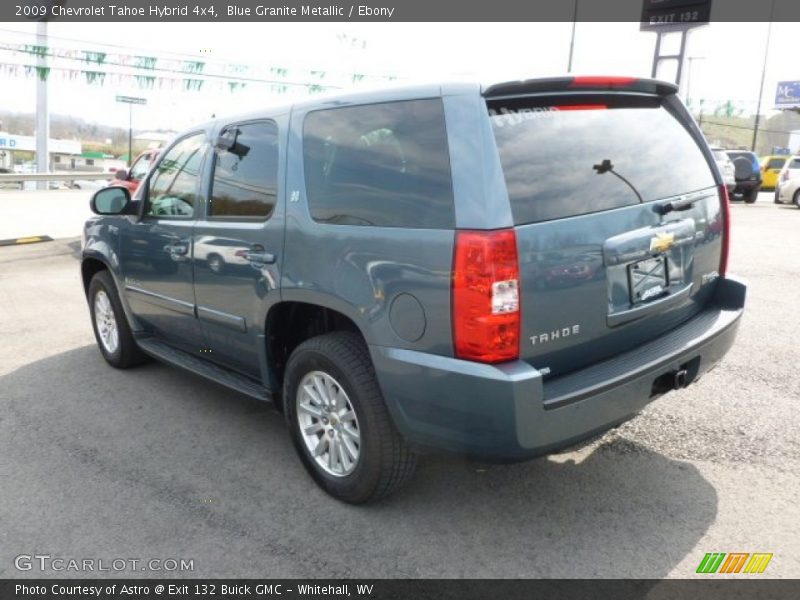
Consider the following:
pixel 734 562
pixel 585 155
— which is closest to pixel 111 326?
pixel 585 155

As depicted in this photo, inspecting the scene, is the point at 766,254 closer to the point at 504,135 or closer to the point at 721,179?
the point at 721,179

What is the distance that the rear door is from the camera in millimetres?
2543

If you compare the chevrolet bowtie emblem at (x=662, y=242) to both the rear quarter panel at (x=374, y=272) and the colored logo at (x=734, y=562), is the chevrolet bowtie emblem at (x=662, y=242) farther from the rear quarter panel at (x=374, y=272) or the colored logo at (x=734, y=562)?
the colored logo at (x=734, y=562)

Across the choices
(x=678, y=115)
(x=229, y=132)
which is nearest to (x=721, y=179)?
(x=678, y=115)

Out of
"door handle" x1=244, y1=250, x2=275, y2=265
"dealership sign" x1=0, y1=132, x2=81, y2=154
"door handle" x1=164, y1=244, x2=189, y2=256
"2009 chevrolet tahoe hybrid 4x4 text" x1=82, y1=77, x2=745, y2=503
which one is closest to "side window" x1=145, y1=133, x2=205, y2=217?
"door handle" x1=164, y1=244, x2=189, y2=256

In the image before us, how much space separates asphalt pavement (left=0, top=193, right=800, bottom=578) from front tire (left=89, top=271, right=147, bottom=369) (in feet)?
1.08

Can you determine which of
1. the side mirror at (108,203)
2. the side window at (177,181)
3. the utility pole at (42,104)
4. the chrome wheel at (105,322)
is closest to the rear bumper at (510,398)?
the side window at (177,181)

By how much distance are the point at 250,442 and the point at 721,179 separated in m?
3.00

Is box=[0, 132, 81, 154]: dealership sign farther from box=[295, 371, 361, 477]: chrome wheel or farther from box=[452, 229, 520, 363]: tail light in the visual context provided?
box=[452, 229, 520, 363]: tail light

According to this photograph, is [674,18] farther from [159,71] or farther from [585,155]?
[585,155]

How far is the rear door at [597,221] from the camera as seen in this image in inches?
100

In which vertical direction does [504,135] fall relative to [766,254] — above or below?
above

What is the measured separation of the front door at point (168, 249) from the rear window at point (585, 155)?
2142 mm

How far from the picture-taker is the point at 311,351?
310 cm
